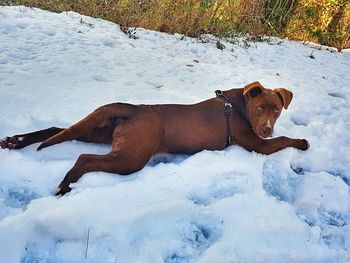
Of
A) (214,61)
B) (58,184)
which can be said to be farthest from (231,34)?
(58,184)

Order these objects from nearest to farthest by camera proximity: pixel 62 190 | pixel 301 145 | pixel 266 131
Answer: pixel 62 190
pixel 266 131
pixel 301 145

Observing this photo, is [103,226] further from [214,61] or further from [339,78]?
[339,78]

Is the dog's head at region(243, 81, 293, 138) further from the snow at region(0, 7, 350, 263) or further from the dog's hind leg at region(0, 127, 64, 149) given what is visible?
the dog's hind leg at region(0, 127, 64, 149)

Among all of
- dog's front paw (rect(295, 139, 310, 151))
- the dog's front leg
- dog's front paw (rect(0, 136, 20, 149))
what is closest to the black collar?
the dog's front leg

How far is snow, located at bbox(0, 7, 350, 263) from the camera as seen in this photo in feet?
8.97

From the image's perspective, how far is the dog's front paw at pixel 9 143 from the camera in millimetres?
3543

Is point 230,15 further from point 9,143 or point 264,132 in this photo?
point 9,143

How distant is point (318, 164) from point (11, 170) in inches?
107

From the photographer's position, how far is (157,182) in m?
3.37

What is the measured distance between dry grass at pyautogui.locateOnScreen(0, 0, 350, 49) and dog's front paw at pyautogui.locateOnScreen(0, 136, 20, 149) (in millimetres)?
4646

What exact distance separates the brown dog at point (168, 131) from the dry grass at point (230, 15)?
427cm

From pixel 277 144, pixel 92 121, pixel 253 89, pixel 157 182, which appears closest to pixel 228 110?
pixel 253 89

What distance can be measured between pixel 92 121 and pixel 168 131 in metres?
0.66

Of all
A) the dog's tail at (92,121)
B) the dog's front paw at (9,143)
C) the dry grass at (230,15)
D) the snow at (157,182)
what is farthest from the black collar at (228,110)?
the dry grass at (230,15)
